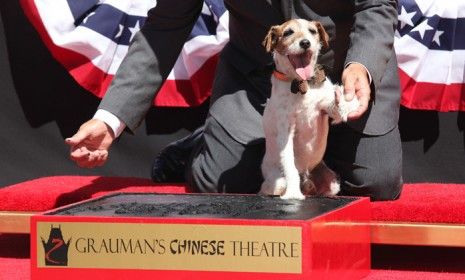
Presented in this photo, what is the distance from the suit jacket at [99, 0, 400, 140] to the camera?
248 centimetres

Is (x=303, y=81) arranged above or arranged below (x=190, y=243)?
above

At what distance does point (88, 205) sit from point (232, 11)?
796 millimetres

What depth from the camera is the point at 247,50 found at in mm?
2730

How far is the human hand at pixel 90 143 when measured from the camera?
7.77 ft

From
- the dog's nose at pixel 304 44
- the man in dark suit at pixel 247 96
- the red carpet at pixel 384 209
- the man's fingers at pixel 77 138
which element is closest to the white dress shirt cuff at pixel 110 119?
the man in dark suit at pixel 247 96

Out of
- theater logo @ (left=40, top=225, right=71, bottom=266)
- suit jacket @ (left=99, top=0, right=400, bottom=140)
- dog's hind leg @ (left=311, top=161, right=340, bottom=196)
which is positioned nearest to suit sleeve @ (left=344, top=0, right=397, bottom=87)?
suit jacket @ (left=99, top=0, right=400, bottom=140)

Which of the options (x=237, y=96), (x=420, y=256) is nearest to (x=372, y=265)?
(x=420, y=256)

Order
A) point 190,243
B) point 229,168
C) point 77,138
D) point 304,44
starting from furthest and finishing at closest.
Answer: point 229,168 < point 77,138 < point 304,44 < point 190,243

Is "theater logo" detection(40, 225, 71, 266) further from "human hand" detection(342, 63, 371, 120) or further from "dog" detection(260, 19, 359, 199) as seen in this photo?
"human hand" detection(342, 63, 371, 120)

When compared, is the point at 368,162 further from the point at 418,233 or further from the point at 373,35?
the point at 373,35

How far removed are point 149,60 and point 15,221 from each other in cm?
55

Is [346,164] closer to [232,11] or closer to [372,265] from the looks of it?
[372,265]

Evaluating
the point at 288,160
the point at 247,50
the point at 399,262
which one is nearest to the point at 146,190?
the point at 247,50

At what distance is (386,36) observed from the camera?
Answer: 2.41 meters
